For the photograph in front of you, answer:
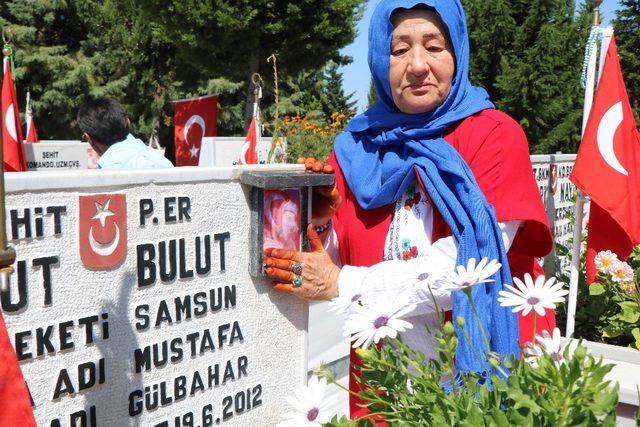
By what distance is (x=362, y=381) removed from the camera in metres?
1.15

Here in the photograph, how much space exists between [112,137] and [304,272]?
192 centimetres

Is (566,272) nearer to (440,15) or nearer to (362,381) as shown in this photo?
(440,15)

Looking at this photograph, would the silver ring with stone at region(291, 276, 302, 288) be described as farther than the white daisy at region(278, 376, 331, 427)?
Yes

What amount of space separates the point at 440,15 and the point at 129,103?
2190cm

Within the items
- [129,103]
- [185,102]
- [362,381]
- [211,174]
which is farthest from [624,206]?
[129,103]

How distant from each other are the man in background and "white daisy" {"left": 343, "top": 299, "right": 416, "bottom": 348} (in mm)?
2443

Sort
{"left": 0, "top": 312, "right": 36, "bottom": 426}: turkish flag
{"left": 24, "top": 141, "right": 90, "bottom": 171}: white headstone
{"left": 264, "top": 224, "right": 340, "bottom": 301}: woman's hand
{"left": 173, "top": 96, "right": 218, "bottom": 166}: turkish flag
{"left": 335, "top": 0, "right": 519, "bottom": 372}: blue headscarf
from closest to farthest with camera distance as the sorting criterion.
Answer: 1. {"left": 0, "top": 312, "right": 36, "bottom": 426}: turkish flag
2. {"left": 335, "top": 0, "right": 519, "bottom": 372}: blue headscarf
3. {"left": 264, "top": 224, "right": 340, "bottom": 301}: woman's hand
4. {"left": 24, "top": 141, "right": 90, "bottom": 171}: white headstone
5. {"left": 173, "top": 96, "right": 218, "bottom": 166}: turkish flag

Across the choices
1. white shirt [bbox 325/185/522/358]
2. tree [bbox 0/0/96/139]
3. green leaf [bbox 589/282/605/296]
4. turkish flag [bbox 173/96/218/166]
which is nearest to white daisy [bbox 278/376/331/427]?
white shirt [bbox 325/185/522/358]

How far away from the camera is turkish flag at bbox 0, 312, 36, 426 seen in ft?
4.09

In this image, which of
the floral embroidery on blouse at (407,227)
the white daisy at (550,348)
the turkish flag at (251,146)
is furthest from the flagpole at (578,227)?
the turkish flag at (251,146)

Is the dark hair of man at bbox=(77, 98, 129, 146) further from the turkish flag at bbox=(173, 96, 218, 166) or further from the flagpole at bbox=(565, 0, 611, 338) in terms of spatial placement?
the turkish flag at bbox=(173, 96, 218, 166)

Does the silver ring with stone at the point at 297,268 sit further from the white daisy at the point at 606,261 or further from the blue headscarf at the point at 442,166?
the white daisy at the point at 606,261

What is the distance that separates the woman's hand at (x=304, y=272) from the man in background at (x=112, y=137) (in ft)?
4.85

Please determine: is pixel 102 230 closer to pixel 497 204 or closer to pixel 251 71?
pixel 497 204
